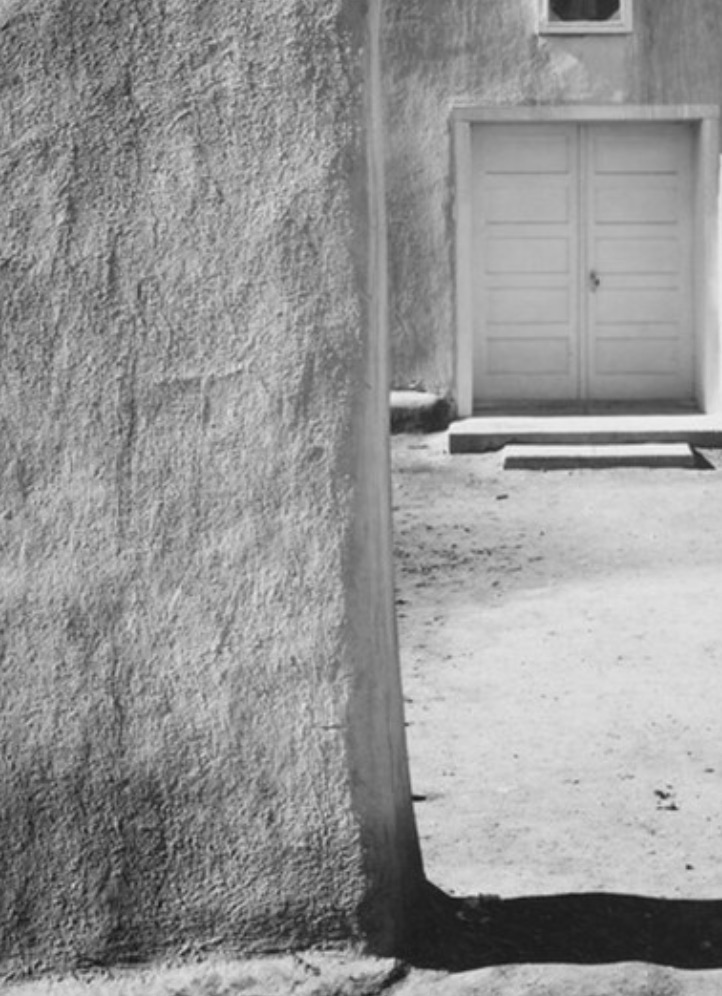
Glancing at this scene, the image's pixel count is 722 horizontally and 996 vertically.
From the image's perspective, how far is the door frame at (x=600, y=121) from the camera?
14992 millimetres

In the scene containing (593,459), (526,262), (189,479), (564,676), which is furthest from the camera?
(526,262)

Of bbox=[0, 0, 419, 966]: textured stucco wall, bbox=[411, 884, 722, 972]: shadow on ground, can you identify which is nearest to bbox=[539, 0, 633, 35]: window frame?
bbox=[411, 884, 722, 972]: shadow on ground

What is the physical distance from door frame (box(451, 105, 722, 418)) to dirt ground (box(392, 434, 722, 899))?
170cm

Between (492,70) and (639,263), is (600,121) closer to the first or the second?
(492,70)

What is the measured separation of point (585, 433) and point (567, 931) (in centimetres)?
947

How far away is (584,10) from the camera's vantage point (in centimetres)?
1495

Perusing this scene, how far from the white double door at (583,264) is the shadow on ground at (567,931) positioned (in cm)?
1072

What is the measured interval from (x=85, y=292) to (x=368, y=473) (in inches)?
26.4

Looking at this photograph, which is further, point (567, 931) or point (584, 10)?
point (584, 10)

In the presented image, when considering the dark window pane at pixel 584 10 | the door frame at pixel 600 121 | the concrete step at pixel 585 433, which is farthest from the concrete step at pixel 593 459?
the dark window pane at pixel 584 10

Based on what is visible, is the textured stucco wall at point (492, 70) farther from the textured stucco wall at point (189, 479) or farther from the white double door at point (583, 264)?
the textured stucco wall at point (189, 479)

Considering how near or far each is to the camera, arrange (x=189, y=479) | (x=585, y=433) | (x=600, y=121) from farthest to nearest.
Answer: (x=600, y=121) < (x=585, y=433) < (x=189, y=479)

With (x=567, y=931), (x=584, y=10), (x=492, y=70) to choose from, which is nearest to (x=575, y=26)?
(x=584, y=10)

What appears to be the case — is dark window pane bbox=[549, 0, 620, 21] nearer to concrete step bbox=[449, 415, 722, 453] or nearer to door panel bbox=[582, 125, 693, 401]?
door panel bbox=[582, 125, 693, 401]
